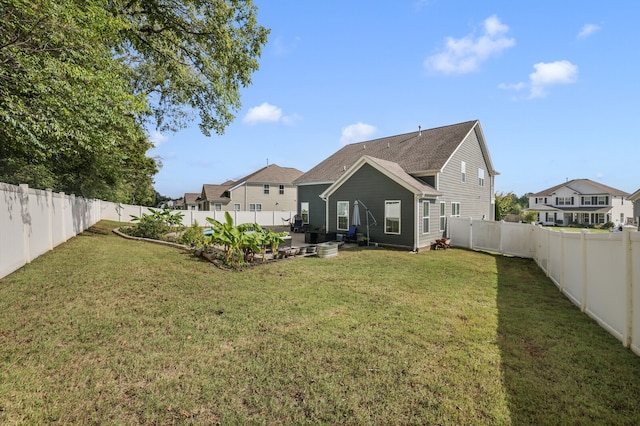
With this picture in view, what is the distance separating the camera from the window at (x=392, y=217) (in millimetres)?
14211

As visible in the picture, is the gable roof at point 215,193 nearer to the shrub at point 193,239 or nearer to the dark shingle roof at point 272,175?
the dark shingle roof at point 272,175

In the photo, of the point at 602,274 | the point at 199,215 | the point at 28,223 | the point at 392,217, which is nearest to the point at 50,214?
the point at 28,223

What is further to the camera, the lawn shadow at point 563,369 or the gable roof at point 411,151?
the gable roof at point 411,151

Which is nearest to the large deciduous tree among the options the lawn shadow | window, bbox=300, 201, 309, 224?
window, bbox=300, 201, 309, 224

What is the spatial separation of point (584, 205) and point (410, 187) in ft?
173

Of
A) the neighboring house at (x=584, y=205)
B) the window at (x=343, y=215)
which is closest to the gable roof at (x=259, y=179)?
the window at (x=343, y=215)

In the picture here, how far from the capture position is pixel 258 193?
35.6 metres

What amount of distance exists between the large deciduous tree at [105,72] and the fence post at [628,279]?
402 inches

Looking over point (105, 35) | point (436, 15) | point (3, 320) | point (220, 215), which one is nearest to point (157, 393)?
point (3, 320)

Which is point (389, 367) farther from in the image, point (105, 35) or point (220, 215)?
point (220, 215)

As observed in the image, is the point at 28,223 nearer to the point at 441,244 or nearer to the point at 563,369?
the point at 563,369

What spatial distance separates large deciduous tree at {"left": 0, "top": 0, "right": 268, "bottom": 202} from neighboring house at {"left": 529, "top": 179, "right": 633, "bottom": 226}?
56300 millimetres

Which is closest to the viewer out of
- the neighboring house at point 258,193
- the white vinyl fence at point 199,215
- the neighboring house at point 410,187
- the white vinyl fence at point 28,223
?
the white vinyl fence at point 28,223

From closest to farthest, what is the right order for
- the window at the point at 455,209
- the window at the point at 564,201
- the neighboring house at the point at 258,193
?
the window at the point at 455,209 < the neighboring house at the point at 258,193 < the window at the point at 564,201
